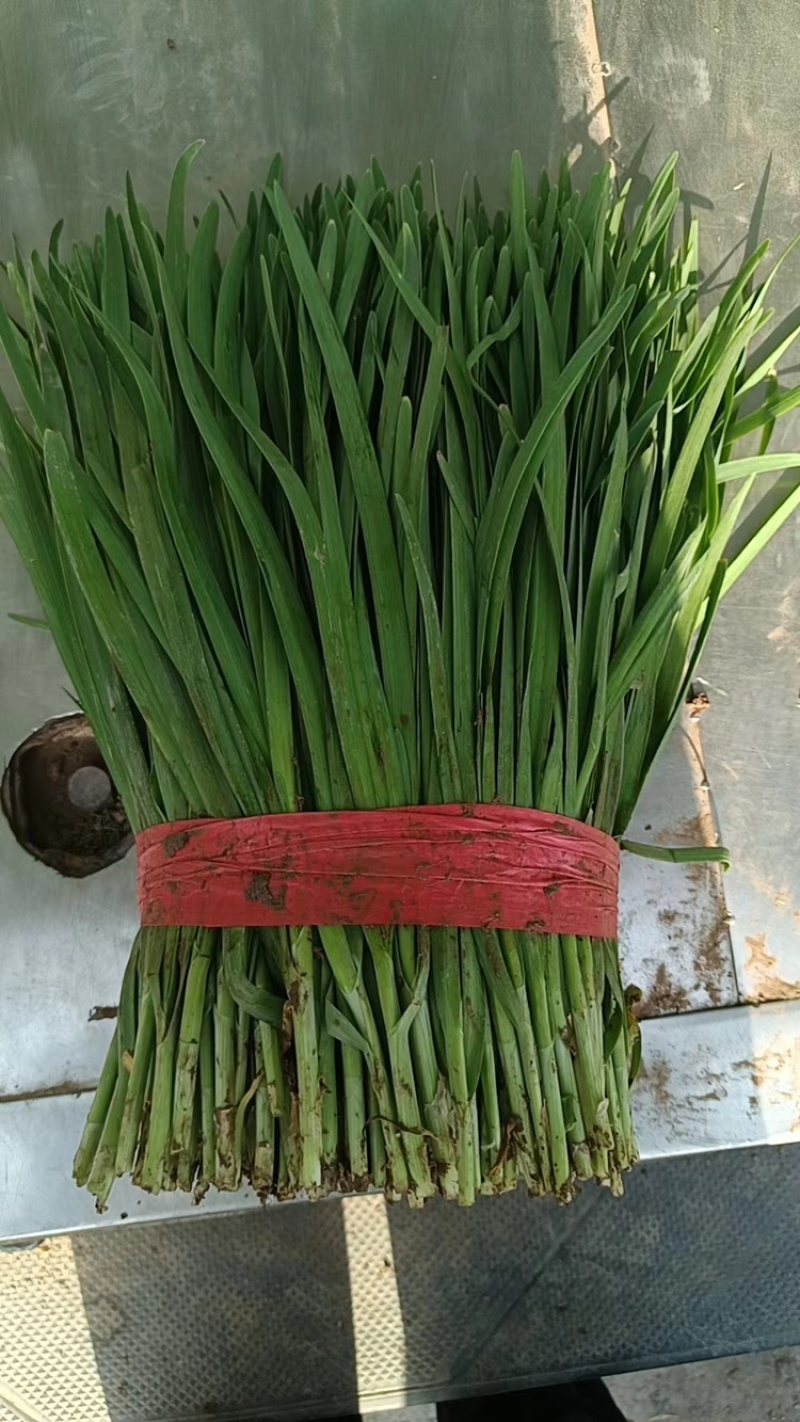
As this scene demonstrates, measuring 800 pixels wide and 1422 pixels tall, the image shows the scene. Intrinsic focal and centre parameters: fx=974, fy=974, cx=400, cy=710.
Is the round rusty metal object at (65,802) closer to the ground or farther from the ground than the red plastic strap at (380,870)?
closer to the ground

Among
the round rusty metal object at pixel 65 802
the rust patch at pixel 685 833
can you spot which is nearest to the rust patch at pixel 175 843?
the round rusty metal object at pixel 65 802

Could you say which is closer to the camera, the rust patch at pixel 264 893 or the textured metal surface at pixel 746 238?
the rust patch at pixel 264 893

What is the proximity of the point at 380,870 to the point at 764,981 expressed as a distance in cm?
45

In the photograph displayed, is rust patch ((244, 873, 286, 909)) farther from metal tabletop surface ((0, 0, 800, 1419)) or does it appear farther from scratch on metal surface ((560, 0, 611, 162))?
scratch on metal surface ((560, 0, 611, 162))

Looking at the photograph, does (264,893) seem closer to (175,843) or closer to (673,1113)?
(175,843)

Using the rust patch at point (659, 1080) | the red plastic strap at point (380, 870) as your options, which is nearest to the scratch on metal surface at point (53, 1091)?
the red plastic strap at point (380, 870)

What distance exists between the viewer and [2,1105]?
820mm

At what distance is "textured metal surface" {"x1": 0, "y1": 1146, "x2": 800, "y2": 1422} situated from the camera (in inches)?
35.7

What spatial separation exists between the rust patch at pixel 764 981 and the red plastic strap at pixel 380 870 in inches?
13.0

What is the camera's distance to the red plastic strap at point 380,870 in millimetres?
558

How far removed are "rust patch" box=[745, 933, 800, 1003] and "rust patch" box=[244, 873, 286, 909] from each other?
474mm

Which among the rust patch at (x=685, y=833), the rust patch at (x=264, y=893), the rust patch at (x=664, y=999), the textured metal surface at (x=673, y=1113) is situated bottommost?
the textured metal surface at (x=673, y=1113)

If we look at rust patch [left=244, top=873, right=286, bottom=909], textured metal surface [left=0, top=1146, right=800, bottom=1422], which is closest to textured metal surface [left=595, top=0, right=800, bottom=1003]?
textured metal surface [left=0, top=1146, right=800, bottom=1422]

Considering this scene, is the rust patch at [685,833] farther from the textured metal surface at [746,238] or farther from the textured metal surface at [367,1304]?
the textured metal surface at [367,1304]
